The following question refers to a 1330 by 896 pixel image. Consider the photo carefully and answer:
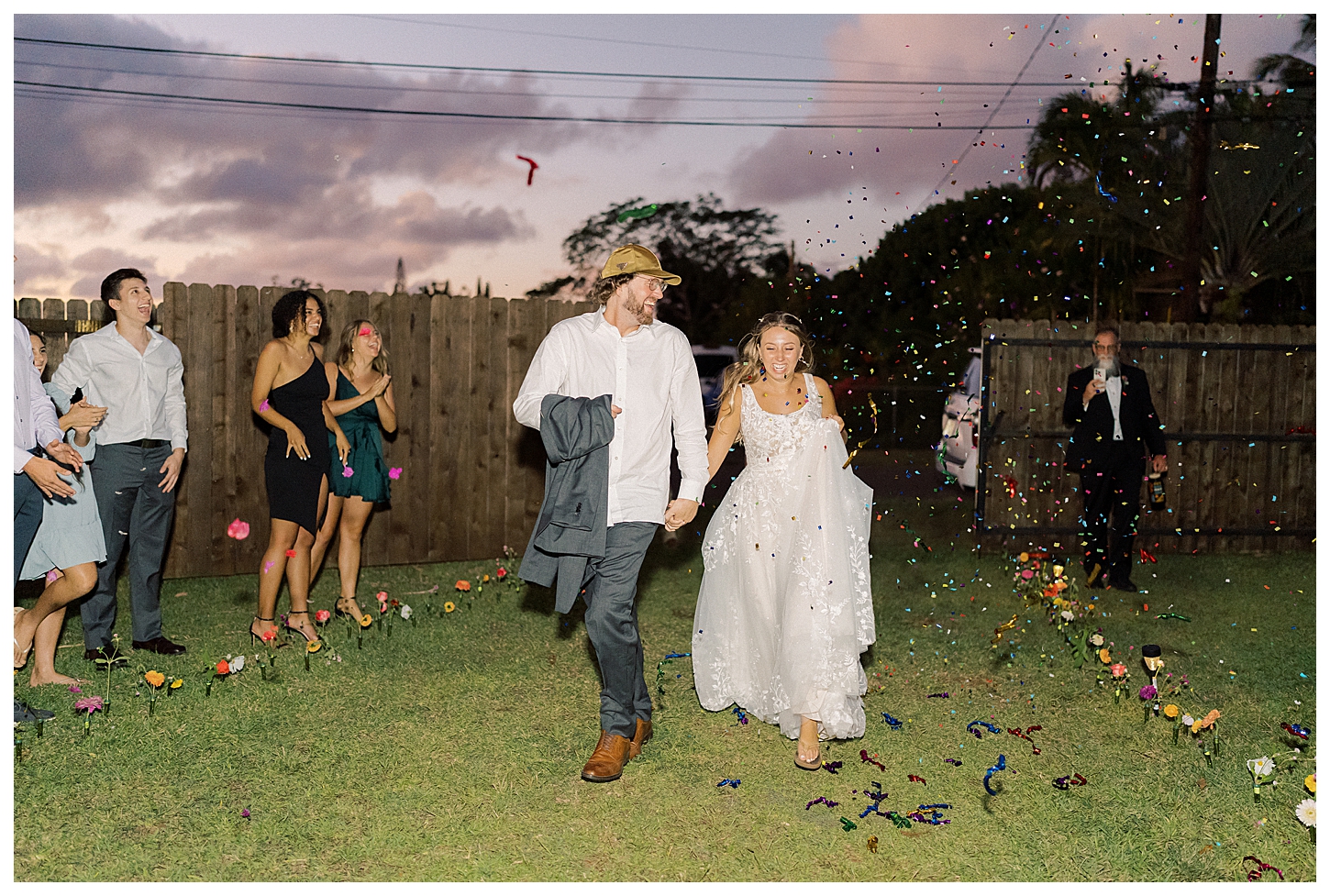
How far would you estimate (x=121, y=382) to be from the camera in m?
5.39

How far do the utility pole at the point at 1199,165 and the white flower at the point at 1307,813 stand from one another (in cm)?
1181

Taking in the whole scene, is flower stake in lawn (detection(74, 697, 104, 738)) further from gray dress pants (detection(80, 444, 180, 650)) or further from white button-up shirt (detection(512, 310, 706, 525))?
white button-up shirt (detection(512, 310, 706, 525))

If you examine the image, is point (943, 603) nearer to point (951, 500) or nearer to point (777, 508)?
point (777, 508)

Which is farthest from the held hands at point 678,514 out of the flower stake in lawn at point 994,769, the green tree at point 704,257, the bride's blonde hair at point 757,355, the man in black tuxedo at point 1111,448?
the green tree at point 704,257

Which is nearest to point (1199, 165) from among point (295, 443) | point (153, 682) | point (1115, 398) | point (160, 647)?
point (1115, 398)

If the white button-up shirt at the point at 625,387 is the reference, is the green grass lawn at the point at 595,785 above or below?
below

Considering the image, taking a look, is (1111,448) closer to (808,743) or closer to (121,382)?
(808,743)

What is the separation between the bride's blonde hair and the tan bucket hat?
1.92ft

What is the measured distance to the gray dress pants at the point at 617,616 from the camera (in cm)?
409

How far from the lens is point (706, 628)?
4871mm

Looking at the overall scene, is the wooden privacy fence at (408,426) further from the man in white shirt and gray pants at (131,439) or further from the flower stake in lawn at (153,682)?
the flower stake in lawn at (153,682)

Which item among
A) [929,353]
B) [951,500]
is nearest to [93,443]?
[951,500]

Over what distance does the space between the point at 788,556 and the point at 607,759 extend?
118 centimetres
